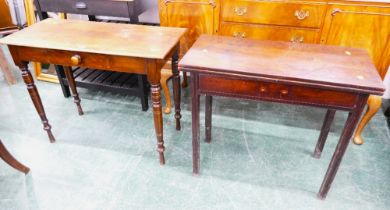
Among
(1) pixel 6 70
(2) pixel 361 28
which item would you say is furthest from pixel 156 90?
(1) pixel 6 70

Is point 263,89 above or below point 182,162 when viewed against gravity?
above

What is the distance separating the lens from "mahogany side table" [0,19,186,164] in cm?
150

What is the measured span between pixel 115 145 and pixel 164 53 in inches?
36.8

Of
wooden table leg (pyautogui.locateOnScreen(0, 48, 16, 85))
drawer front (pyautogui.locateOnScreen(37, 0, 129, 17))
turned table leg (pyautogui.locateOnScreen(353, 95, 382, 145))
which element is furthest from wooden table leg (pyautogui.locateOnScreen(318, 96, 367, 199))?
wooden table leg (pyautogui.locateOnScreen(0, 48, 16, 85))


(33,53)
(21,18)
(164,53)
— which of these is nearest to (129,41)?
(164,53)

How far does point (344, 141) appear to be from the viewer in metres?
1.42

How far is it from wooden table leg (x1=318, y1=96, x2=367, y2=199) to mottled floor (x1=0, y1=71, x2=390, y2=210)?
0.37 feet

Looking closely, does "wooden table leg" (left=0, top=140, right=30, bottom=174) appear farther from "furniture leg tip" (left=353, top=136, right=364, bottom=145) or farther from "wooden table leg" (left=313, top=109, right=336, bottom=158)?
"furniture leg tip" (left=353, top=136, right=364, bottom=145)

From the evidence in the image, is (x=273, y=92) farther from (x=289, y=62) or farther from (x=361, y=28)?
(x=361, y=28)

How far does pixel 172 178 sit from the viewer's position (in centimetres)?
183

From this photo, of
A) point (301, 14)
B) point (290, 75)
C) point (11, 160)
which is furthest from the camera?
point (301, 14)

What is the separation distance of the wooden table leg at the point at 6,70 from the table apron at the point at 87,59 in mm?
1233

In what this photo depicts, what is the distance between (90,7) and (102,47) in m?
0.78

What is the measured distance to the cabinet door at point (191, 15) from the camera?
6.73ft
